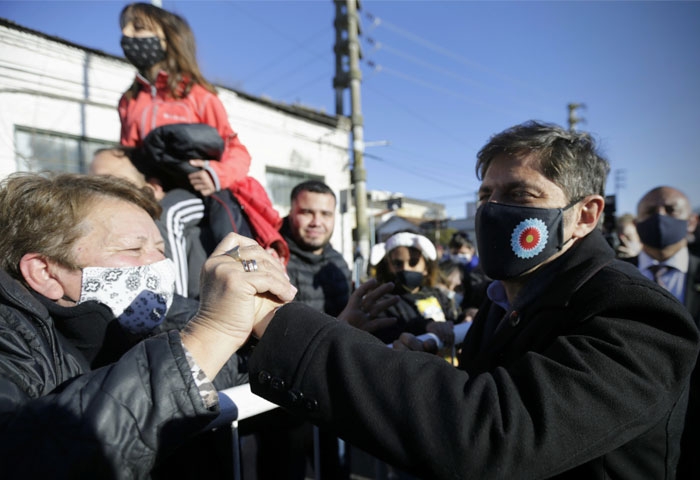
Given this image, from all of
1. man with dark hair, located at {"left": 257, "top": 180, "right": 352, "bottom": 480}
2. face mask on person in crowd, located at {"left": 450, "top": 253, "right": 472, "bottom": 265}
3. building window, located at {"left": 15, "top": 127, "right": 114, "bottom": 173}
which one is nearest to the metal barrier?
man with dark hair, located at {"left": 257, "top": 180, "right": 352, "bottom": 480}

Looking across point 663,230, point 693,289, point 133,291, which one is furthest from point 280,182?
point 133,291

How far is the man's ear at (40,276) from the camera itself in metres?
1.42

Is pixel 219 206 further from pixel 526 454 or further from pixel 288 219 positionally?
pixel 526 454

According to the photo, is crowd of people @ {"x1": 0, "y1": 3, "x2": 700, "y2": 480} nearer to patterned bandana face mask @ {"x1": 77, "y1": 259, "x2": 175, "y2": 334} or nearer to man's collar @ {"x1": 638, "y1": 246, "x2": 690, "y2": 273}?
patterned bandana face mask @ {"x1": 77, "y1": 259, "x2": 175, "y2": 334}

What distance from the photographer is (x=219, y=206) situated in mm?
2451

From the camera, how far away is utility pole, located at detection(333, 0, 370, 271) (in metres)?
12.1

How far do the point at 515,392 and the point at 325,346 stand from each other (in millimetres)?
471

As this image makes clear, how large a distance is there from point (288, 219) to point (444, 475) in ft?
9.48

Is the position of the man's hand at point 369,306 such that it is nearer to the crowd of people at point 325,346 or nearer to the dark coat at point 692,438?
the crowd of people at point 325,346

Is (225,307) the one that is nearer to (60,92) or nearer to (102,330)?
→ (102,330)

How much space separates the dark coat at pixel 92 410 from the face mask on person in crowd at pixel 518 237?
1105 mm

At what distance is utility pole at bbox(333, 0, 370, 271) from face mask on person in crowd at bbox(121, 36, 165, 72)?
940cm

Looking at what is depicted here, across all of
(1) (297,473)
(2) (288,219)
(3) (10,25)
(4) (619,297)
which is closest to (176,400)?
(4) (619,297)

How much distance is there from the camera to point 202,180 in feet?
7.93
